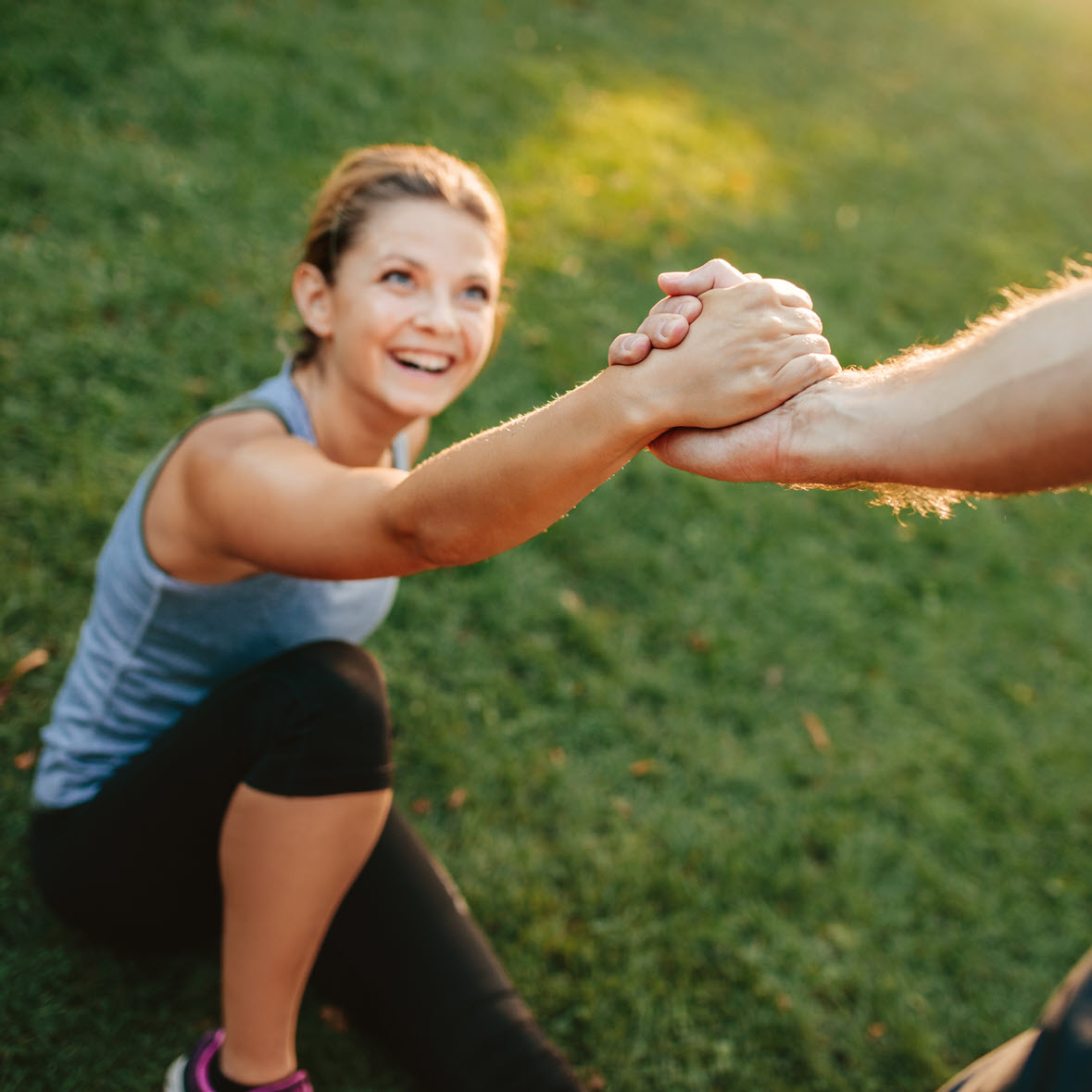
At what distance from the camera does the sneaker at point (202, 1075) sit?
1825mm

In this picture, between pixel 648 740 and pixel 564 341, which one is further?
pixel 564 341

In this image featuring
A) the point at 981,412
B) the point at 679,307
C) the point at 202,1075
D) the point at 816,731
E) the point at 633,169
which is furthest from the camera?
the point at 633,169

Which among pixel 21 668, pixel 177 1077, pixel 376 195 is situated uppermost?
pixel 376 195

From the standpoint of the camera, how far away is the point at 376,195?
2111mm

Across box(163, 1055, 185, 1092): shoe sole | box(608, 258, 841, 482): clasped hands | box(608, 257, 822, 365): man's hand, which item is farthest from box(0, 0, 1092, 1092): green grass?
box(608, 257, 822, 365): man's hand

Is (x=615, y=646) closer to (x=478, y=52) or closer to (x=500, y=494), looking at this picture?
(x=500, y=494)

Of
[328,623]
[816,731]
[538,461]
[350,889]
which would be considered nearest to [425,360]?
[328,623]

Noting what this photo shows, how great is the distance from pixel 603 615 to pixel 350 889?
5.15 ft

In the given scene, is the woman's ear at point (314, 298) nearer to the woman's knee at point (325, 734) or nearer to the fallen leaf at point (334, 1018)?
the woman's knee at point (325, 734)

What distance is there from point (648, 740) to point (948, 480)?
2.08m

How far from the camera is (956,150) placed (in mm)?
7695

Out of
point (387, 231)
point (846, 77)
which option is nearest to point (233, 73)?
point (387, 231)

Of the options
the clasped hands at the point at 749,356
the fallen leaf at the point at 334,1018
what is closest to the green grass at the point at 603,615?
the fallen leaf at the point at 334,1018

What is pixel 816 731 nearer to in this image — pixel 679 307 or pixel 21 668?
pixel 679 307
